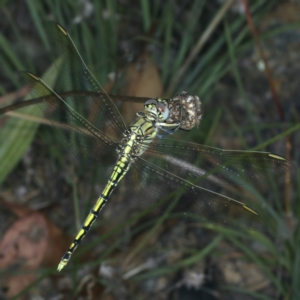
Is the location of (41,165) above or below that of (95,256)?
above

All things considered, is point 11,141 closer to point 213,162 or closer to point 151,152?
point 151,152

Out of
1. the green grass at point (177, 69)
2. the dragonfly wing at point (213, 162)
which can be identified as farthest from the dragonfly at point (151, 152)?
the green grass at point (177, 69)

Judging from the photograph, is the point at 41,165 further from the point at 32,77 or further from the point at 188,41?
the point at 32,77

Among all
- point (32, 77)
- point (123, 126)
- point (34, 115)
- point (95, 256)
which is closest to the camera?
point (32, 77)

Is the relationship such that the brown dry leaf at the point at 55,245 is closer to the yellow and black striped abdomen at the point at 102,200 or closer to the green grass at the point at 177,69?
the green grass at the point at 177,69

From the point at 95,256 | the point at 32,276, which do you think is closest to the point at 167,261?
the point at 95,256

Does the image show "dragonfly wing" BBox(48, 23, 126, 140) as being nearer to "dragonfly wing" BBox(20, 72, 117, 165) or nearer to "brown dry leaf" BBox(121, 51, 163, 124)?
"dragonfly wing" BBox(20, 72, 117, 165)
